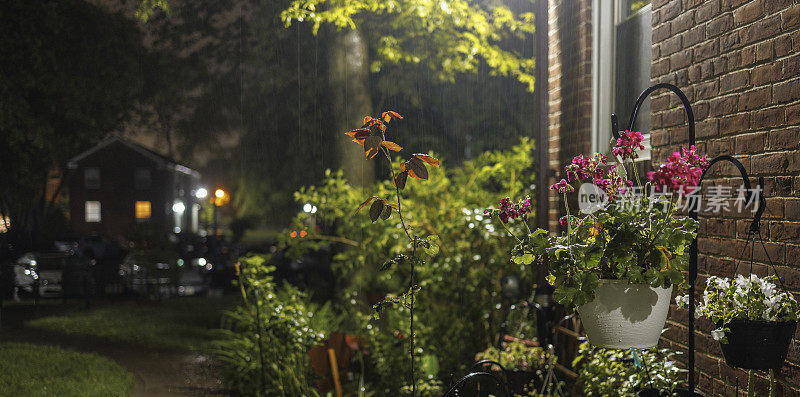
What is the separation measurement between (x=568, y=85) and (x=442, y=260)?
1.98m

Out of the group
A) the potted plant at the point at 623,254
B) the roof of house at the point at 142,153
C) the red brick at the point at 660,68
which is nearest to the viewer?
the potted plant at the point at 623,254

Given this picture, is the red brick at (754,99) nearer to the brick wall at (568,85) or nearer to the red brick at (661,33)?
the red brick at (661,33)

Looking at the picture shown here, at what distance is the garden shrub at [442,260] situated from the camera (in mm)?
5695

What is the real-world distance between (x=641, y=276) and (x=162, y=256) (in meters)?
14.9

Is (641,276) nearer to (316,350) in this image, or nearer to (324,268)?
(316,350)

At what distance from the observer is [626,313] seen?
202cm

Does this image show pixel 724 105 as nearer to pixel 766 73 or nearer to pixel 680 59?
pixel 766 73

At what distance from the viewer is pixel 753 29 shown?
258cm

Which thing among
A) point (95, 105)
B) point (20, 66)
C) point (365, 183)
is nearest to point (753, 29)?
point (365, 183)

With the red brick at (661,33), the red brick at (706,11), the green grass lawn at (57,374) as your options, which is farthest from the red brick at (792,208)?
the green grass lawn at (57,374)

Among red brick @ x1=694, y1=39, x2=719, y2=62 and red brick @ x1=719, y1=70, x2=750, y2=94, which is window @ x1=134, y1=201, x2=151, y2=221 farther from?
red brick @ x1=719, y1=70, x2=750, y2=94

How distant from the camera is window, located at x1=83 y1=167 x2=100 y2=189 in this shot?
34188 millimetres

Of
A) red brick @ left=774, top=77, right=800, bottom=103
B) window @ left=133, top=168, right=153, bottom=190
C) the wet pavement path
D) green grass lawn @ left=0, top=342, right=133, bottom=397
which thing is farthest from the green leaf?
window @ left=133, top=168, right=153, bottom=190

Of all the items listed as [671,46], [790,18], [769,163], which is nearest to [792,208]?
[769,163]
